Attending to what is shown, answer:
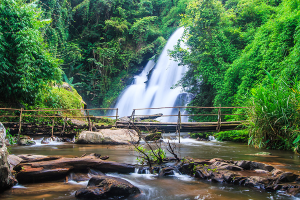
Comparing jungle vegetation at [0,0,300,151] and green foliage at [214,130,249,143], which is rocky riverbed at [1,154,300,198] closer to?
jungle vegetation at [0,0,300,151]

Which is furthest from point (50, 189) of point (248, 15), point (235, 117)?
point (248, 15)

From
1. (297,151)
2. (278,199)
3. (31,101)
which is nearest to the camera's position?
(278,199)

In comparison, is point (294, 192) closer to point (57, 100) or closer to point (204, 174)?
point (204, 174)

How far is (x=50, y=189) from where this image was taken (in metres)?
3.17

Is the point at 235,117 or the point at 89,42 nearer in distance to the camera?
the point at 235,117

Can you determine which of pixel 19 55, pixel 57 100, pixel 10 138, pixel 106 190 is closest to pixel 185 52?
pixel 57 100

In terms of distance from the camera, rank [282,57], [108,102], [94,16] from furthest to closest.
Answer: [94,16] → [108,102] → [282,57]

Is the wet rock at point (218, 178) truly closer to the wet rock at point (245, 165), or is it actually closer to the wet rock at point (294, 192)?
the wet rock at point (245, 165)

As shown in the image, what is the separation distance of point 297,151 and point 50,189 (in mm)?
6573

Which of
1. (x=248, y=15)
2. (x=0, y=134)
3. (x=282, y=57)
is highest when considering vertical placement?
(x=248, y=15)

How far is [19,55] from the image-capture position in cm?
867

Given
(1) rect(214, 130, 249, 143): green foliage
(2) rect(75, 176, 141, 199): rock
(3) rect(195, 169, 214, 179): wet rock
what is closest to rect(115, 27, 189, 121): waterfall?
(1) rect(214, 130, 249, 143): green foliage

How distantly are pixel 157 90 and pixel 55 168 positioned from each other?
610 inches

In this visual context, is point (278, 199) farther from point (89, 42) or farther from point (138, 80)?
point (89, 42)
